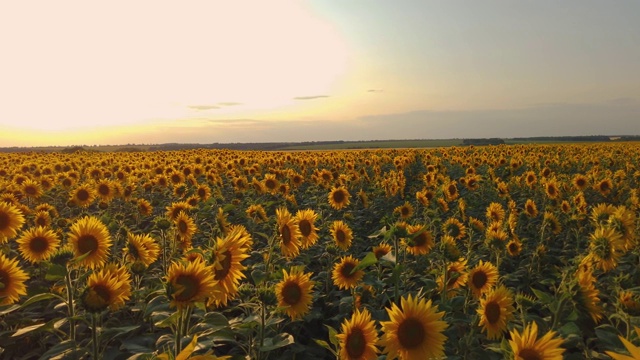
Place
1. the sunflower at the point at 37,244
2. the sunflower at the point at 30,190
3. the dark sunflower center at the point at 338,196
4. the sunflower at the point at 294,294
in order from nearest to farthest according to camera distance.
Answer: the sunflower at the point at 294,294, the sunflower at the point at 37,244, the dark sunflower center at the point at 338,196, the sunflower at the point at 30,190

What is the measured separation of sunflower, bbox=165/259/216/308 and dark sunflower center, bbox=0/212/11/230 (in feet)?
15.8

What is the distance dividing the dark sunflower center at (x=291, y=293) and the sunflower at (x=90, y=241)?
207 cm

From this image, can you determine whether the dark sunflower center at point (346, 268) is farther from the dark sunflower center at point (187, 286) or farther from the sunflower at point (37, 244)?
the sunflower at point (37, 244)

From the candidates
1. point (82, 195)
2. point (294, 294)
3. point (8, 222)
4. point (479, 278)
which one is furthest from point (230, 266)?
point (82, 195)

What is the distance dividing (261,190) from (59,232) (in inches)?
239

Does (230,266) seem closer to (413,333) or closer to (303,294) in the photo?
(303,294)

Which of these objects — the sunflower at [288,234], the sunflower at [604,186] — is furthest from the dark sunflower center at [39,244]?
the sunflower at [604,186]

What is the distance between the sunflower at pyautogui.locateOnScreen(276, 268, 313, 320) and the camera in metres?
4.31

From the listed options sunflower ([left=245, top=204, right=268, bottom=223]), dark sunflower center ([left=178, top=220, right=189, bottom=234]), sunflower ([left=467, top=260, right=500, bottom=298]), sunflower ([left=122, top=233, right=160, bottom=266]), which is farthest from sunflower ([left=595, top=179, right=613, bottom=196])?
sunflower ([left=122, top=233, right=160, bottom=266])

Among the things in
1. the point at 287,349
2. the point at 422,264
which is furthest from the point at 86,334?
the point at 422,264

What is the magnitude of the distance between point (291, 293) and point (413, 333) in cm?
166

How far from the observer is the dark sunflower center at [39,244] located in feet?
18.0

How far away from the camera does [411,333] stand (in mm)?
2918

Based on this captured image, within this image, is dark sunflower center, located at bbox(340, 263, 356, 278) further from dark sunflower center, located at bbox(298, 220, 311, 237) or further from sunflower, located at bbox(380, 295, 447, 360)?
sunflower, located at bbox(380, 295, 447, 360)
